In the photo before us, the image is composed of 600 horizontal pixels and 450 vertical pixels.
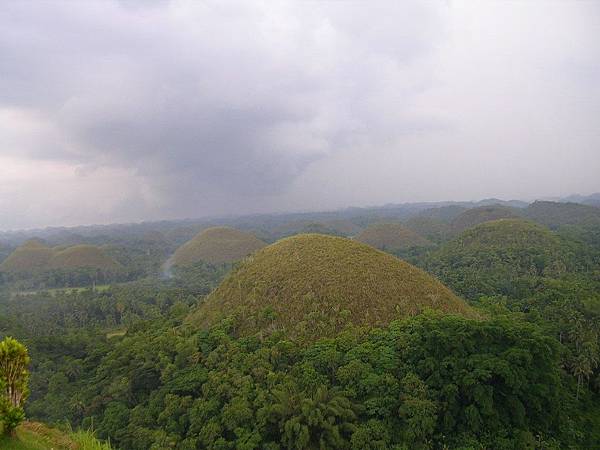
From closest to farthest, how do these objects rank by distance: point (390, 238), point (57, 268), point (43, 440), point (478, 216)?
point (43, 440) → point (57, 268) → point (390, 238) → point (478, 216)

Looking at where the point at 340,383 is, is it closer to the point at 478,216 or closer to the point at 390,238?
the point at 390,238

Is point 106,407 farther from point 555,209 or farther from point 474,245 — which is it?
point 555,209

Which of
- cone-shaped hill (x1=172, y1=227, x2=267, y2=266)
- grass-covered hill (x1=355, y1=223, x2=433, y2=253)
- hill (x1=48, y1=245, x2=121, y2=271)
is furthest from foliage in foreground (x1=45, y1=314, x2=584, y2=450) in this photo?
hill (x1=48, y1=245, x2=121, y2=271)

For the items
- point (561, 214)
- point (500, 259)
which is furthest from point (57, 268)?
point (561, 214)

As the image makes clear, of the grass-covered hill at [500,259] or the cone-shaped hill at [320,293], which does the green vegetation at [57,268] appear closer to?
the cone-shaped hill at [320,293]

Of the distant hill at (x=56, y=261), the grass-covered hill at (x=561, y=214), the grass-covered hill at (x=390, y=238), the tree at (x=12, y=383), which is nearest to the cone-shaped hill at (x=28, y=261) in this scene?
the distant hill at (x=56, y=261)

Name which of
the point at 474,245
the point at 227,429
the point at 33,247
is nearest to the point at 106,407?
the point at 227,429
